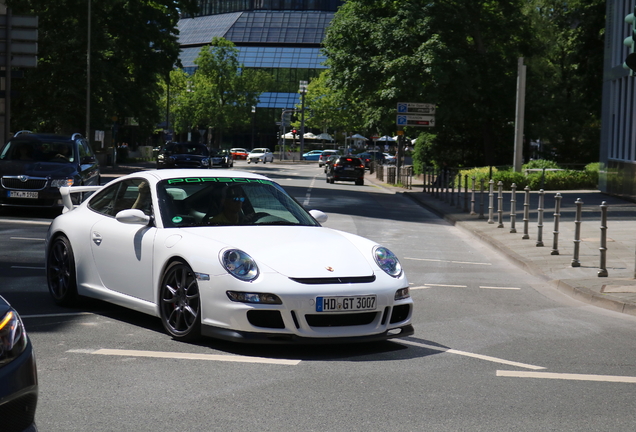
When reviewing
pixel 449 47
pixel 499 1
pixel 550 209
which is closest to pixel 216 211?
pixel 550 209

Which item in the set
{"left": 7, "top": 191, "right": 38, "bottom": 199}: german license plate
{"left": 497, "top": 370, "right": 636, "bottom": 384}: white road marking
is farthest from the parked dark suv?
{"left": 497, "top": 370, "right": 636, "bottom": 384}: white road marking

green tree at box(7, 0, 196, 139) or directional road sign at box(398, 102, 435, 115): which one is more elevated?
green tree at box(7, 0, 196, 139)

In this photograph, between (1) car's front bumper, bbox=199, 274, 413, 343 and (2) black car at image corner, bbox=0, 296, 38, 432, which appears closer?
(2) black car at image corner, bbox=0, 296, 38, 432

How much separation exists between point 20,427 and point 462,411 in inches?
102

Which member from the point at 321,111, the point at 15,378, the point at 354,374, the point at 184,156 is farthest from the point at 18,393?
the point at 321,111

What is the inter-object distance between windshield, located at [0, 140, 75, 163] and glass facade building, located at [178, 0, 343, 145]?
9030cm

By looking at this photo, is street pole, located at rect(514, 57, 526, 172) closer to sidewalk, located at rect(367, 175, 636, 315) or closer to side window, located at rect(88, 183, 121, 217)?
sidewalk, located at rect(367, 175, 636, 315)

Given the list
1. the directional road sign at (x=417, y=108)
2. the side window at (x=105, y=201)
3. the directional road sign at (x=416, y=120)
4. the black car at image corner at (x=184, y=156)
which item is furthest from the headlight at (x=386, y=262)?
the directional road sign at (x=416, y=120)

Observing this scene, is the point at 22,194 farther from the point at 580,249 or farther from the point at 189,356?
the point at 189,356

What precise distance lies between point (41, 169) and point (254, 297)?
43.7 ft

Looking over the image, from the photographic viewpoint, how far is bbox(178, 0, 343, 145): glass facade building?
364ft

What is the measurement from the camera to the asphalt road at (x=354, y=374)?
5066 mm

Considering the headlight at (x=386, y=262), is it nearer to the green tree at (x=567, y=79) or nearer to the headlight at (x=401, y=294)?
the headlight at (x=401, y=294)

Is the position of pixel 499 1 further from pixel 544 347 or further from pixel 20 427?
pixel 20 427
